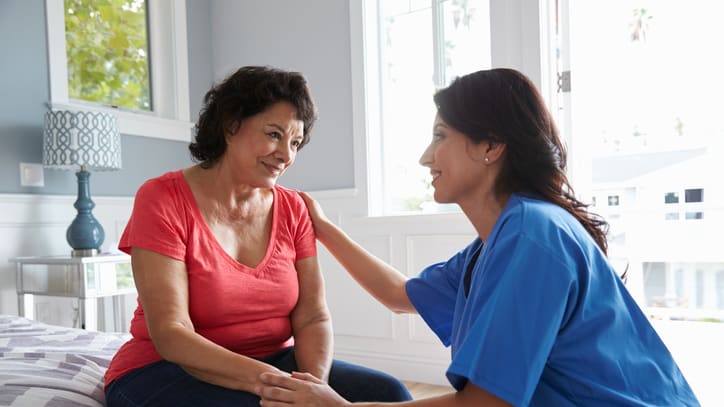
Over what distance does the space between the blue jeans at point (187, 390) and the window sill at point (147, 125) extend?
2.22 meters

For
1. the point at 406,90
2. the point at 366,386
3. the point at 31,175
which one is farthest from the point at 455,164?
the point at 31,175

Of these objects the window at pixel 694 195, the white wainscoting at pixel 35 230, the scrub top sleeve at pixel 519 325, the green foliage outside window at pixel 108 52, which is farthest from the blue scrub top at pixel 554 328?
the window at pixel 694 195

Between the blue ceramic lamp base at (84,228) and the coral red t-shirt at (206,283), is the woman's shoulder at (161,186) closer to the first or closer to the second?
the coral red t-shirt at (206,283)

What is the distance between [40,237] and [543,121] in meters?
2.61

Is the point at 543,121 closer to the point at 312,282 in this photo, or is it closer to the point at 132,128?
the point at 312,282

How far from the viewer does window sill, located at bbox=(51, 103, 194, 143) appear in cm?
312

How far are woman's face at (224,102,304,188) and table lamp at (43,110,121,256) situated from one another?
1544mm

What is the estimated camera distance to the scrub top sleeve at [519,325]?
77cm

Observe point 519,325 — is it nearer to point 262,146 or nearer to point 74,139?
point 262,146

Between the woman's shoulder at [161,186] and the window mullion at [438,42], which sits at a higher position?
the window mullion at [438,42]

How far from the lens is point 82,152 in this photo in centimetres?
262

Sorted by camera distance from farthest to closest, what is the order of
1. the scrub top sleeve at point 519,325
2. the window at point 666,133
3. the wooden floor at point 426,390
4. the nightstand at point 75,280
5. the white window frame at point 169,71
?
the window at point 666,133, the white window frame at point 169,71, the wooden floor at point 426,390, the nightstand at point 75,280, the scrub top sleeve at point 519,325

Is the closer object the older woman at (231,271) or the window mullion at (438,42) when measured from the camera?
the older woman at (231,271)

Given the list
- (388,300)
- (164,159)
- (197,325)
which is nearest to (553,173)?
(388,300)
